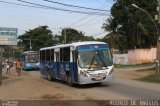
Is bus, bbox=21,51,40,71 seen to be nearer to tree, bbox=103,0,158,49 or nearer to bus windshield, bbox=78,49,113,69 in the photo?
tree, bbox=103,0,158,49

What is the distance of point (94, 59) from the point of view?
23609 millimetres

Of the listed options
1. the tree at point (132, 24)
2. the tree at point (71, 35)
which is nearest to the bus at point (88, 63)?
the tree at point (132, 24)

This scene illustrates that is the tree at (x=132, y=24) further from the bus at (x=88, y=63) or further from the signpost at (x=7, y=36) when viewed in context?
the bus at (x=88, y=63)

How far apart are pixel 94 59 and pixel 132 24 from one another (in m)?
45.3

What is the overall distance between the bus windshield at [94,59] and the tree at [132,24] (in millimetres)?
42175

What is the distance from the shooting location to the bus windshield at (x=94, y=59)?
23.4 meters

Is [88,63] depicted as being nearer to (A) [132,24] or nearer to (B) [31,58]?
(B) [31,58]

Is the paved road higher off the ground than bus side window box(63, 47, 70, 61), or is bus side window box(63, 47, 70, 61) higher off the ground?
bus side window box(63, 47, 70, 61)

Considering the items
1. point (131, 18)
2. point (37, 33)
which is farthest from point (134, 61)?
point (37, 33)

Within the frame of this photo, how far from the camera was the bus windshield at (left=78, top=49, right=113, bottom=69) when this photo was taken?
2342cm

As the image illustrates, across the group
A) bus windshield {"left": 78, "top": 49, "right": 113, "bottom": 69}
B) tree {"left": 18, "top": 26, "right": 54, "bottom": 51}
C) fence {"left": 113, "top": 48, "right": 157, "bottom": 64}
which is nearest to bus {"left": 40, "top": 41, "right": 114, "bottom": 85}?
bus windshield {"left": 78, "top": 49, "right": 113, "bottom": 69}

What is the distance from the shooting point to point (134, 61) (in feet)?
218

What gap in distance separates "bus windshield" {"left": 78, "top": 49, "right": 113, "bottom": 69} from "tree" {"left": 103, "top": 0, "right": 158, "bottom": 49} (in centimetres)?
4217

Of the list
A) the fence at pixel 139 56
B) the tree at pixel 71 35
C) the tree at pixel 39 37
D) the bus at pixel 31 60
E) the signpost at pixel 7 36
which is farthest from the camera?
the tree at pixel 39 37
